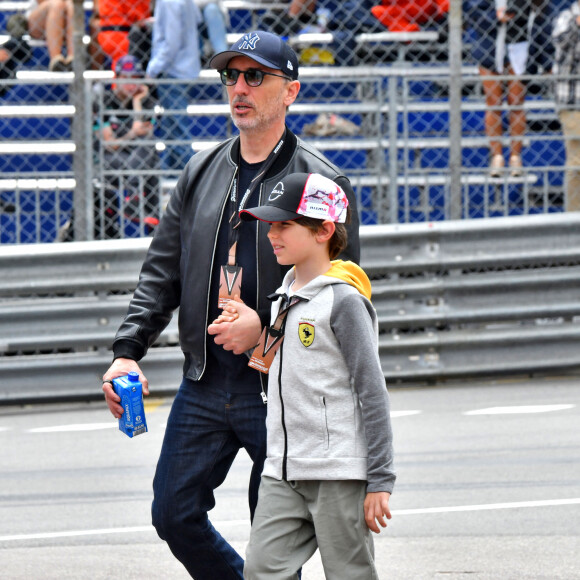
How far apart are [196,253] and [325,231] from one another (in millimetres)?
588

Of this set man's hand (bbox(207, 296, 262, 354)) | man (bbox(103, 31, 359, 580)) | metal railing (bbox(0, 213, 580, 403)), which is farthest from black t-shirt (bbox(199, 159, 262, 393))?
metal railing (bbox(0, 213, 580, 403))

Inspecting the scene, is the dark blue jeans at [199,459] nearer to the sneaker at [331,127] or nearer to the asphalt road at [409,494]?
the asphalt road at [409,494]

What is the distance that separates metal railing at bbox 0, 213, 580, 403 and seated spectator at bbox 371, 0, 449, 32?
379 centimetres

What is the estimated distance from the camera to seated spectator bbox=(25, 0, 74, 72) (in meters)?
11.0

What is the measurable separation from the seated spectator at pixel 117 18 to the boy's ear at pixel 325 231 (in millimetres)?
8310

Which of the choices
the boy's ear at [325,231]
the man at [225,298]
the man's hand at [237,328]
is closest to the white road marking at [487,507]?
the man at [225,298]

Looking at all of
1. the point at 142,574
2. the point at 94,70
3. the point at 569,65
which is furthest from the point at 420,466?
the point at 94,70

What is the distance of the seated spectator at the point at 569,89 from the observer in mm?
10078

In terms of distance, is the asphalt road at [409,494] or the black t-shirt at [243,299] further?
the asphalt road at [409,494]

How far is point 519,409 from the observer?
838cm

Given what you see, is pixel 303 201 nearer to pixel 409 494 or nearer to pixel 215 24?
pixel 409 494

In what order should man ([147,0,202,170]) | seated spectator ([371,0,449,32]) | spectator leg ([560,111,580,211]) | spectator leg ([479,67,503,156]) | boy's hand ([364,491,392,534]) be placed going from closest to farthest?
boy's hand ([364,491,392,534])
man ([147,0,202,170])
spectator leg ([560,111,580,211])
spectator leg ([479,67,503,156])
seated spectator ([371,0,449,32])

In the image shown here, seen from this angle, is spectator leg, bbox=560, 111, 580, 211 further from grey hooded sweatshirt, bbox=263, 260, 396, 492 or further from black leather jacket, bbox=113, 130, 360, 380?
grey hooded sweatshirt, bbox=263, 260, 396, 492

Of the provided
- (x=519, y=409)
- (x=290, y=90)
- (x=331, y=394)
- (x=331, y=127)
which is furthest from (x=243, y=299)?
(x=331, y=127)
